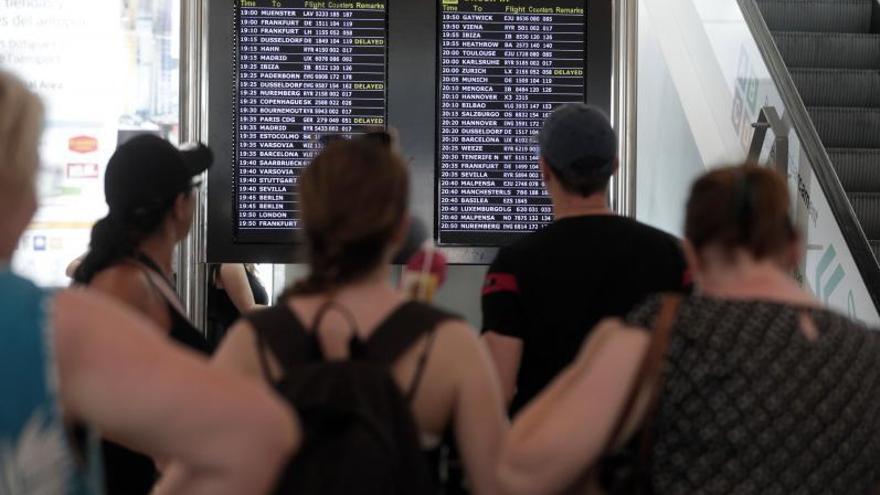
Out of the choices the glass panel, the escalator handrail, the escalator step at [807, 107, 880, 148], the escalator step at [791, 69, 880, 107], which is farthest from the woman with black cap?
the escalator step at [791, 69, 880, 107]

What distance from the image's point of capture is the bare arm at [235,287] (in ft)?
15.9

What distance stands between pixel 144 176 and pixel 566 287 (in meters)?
1.05

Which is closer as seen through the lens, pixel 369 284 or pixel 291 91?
pixel 369 284

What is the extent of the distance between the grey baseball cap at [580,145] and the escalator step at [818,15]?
18.4 feet

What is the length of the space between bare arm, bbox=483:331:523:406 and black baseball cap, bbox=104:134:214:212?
2.80 ft

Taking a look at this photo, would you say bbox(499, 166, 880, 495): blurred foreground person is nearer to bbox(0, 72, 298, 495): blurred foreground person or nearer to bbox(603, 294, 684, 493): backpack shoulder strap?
bbox(603, 294, 684, 493): backpack shoulder strap

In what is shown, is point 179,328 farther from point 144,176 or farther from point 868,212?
point 868,212

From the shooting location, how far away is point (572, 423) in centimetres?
204

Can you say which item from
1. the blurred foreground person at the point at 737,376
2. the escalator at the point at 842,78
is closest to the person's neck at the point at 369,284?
the blurred foreground person at the point at 737,376

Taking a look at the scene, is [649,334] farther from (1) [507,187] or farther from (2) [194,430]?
(1) [507,187]

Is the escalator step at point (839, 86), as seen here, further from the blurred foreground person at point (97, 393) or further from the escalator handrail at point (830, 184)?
the blurred foreground person at point (97, 393)

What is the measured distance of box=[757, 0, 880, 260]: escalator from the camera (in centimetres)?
701

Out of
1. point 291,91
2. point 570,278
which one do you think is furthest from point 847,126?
point 570,278

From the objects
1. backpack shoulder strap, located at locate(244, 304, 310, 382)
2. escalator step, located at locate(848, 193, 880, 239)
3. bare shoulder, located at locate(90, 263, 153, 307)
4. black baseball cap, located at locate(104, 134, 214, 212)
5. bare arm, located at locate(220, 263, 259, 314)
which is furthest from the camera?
escalator step, located at locate(848, 193, 880, 239)
